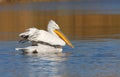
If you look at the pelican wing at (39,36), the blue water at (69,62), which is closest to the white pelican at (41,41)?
the pelican wing at (39,36)

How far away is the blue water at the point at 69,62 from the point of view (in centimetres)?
1015

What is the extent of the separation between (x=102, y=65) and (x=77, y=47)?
3070 mm

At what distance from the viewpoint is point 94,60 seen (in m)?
11.6

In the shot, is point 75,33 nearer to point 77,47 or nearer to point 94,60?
point 77,47

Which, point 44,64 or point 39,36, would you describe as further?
point 39,36

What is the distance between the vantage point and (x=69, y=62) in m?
11.4

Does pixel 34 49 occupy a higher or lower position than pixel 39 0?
lower

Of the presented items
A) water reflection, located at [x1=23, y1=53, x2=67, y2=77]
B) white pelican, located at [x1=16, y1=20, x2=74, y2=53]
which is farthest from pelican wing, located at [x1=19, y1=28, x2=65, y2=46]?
water reflection, located at [x1=23, y1=53, x2=67, y2=77]

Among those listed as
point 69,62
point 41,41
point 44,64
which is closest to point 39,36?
point 41,41

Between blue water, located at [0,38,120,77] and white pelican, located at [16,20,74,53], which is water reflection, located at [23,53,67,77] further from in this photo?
white pelican, located at [16,20,74,53]

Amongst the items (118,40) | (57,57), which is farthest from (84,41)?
(57,57)

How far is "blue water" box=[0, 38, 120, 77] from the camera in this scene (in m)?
10.1

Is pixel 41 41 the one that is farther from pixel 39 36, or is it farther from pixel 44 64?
pixel 44 64

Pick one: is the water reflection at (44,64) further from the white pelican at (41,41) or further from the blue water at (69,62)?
the white pelican at (41,41)
